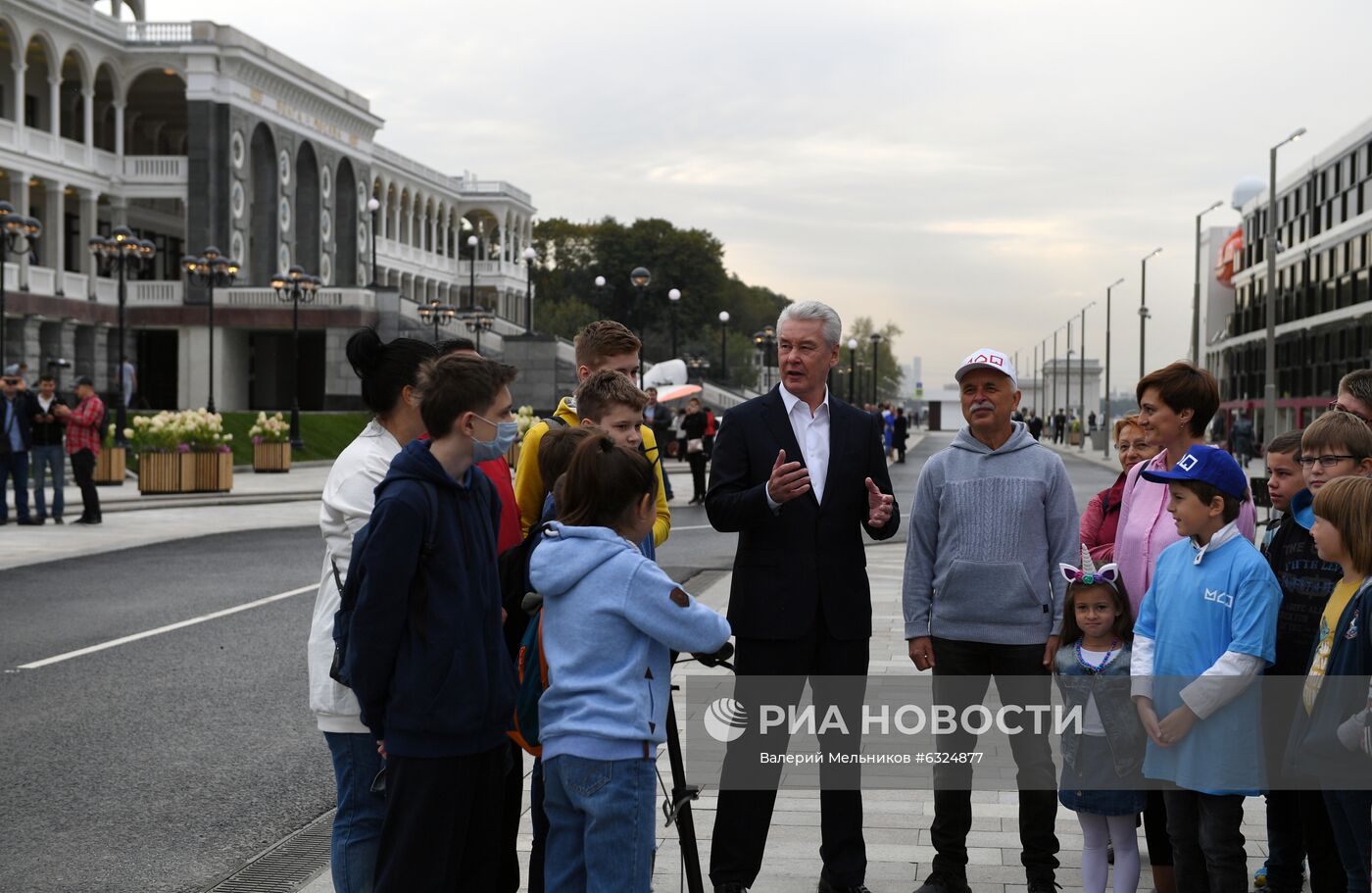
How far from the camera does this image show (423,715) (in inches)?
158

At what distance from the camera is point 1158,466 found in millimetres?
5586

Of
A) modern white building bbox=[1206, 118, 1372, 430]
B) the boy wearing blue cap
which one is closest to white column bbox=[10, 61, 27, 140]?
modern white building bbox=[1206, 118, 1372, 430]

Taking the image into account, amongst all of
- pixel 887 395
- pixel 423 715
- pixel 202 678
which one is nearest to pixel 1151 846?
pixel 423 715

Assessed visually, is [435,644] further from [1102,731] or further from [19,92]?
[19,92]

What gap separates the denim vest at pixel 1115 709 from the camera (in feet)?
16.6

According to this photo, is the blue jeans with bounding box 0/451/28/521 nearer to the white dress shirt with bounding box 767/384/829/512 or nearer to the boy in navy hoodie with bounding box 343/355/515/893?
the white dress shirt with bounding box 767/384/829/512

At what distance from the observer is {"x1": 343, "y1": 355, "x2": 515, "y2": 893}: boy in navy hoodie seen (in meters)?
3.97

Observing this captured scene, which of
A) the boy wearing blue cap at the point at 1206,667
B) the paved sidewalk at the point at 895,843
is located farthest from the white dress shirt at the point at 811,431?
the paved sidewalk at the point at 895,843

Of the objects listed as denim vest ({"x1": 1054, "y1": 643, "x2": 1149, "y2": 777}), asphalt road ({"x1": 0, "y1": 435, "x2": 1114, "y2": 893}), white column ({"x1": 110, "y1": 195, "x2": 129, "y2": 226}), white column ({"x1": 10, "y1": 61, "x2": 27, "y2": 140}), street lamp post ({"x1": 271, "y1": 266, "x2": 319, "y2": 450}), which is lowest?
asphalt road ({"x1": 0, "y1": 435, "x2": 1114, "y2": 893})

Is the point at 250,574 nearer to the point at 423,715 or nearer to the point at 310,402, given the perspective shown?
the point at 423,715

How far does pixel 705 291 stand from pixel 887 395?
93.3 meters

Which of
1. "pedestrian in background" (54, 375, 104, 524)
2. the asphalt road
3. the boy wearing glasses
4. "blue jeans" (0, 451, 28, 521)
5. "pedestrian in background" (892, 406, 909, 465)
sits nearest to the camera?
the boy wearing glasses

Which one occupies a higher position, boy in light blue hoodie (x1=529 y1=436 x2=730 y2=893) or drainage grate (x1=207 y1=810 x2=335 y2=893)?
boy in light blue hoodie (x1=529 y1=436 x2=730 y2=893)

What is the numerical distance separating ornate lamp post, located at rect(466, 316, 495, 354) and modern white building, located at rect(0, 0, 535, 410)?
0.39 metres
